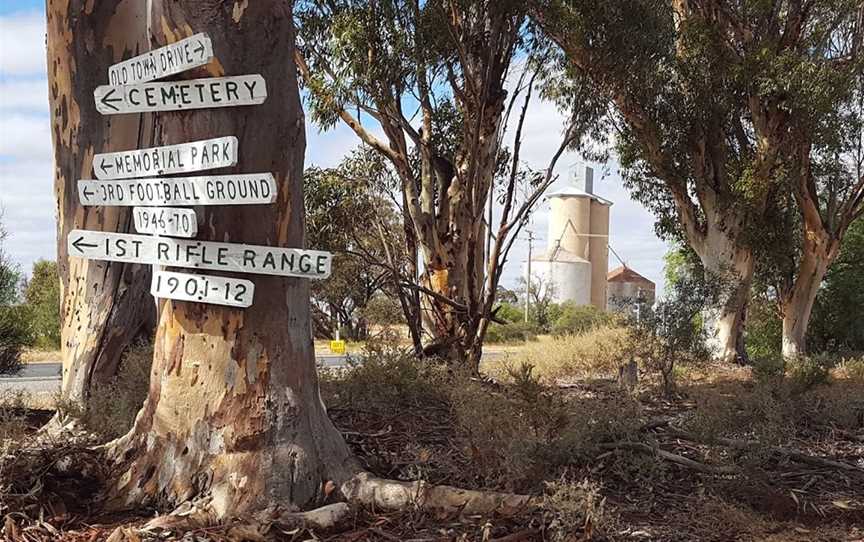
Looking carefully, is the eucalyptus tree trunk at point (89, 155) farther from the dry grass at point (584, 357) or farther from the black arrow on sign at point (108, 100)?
the dry grass at point (584, 357)

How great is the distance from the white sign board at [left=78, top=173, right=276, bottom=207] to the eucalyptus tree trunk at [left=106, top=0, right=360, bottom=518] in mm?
87

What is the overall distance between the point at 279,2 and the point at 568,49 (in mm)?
9269

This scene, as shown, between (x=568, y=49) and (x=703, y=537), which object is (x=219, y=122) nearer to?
(x=703, y=537)

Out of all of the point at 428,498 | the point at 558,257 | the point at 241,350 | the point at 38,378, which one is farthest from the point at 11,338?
the point at 558,257

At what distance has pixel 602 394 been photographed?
998cm

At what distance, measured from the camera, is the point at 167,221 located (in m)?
3.92

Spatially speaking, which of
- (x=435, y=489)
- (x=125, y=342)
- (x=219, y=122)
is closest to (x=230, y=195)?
(x=219, y=122)

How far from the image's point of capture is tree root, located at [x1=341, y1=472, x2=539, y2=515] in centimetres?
383

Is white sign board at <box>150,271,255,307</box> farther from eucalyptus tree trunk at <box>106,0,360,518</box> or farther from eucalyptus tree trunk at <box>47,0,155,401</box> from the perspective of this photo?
eucalyptus tree trunk at <box>47,0,155,401</box>

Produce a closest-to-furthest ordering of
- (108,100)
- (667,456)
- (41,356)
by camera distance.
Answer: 1. (108,100)
2. (667,456)
3. (41,356)

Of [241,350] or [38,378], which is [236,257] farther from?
[38,378]

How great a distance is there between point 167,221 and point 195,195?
0.18m

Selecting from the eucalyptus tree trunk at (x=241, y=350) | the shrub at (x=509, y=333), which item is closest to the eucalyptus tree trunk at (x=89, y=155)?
the eucalyptus tree trunk at (x=241, y=350)

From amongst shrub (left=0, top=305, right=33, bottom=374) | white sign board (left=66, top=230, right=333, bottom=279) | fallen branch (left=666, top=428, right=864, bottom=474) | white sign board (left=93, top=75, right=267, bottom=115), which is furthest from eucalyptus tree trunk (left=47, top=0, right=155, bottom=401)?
shrub (left=0, top=305, right=33, bottom=374)
